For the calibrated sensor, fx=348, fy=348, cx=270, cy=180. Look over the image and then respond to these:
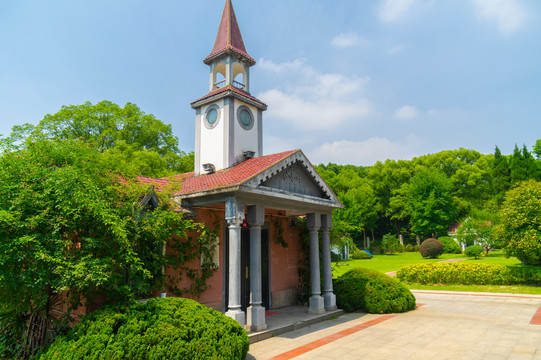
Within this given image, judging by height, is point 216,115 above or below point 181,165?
below

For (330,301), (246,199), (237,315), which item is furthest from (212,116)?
(330,301)

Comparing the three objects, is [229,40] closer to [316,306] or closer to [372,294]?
[316,306]

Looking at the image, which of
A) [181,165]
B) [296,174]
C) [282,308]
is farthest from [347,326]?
[181,165]

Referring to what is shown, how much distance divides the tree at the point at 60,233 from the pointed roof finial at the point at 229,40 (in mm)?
8515

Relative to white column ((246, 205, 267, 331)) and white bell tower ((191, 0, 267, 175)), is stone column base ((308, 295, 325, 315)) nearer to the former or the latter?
white column ((246, 205, 267, 331))

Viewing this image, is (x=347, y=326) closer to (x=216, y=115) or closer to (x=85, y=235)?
(x=85, y=235)

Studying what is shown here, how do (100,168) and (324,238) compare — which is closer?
(100,168)

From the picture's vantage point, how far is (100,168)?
25.5ft

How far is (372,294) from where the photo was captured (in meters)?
13.2

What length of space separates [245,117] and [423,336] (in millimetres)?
9934

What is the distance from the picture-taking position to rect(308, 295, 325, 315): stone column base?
12422 mm

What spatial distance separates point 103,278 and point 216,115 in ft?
28.8

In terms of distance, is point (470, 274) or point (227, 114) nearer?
point (227, 114)

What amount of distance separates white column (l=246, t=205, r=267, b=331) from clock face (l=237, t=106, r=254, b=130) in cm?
479
